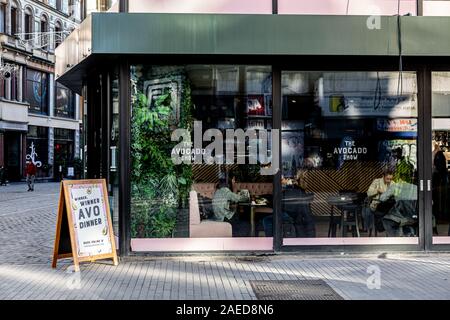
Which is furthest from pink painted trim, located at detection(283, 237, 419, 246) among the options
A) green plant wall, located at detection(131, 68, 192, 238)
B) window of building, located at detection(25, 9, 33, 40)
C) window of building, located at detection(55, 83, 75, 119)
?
window of building, located at detection(55, 83, 75, 119)

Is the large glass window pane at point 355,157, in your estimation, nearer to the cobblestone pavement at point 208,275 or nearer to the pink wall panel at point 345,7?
the cobblestone pavement at point 208,275

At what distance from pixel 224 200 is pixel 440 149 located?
373 cm

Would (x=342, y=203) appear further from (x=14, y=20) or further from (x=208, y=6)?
(x=14, y=20)

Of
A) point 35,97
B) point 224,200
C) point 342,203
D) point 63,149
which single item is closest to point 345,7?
point 342,203

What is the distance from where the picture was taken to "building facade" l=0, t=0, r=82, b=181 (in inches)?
1490

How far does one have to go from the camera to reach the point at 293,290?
7.14 m

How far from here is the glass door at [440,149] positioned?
31.6ft

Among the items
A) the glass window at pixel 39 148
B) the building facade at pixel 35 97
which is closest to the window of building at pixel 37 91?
the building facade at pixel 35 97

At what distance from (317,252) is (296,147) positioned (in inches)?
68.7
